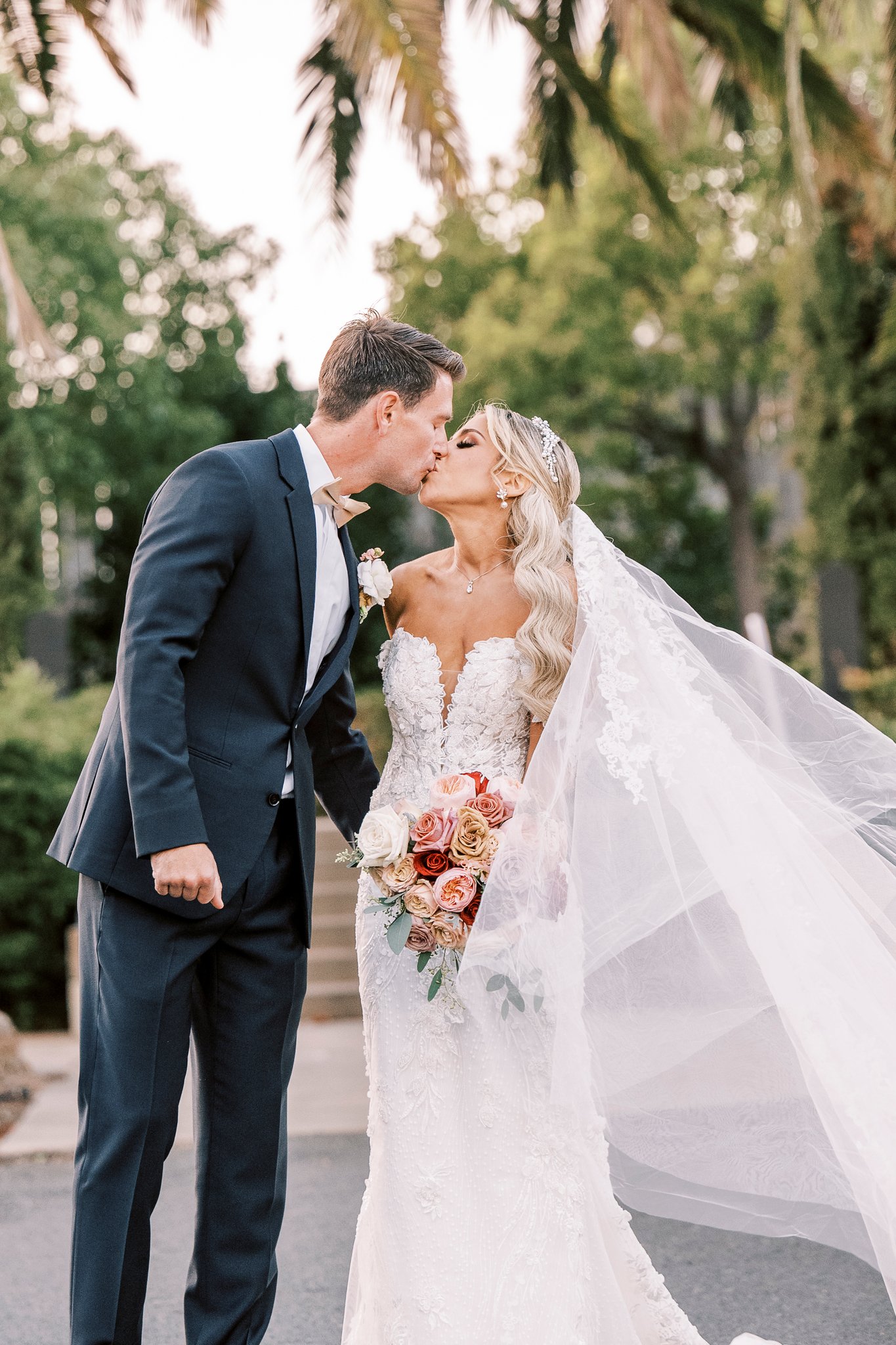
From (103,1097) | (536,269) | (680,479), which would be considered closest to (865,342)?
(536,269)

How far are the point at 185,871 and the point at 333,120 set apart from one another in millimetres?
6946

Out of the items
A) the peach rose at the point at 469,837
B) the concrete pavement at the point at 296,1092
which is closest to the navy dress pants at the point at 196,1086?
the peach rose at the point at 469,837

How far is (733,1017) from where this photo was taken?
2.96 m

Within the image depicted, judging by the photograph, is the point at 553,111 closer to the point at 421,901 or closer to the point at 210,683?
the point at 210,683

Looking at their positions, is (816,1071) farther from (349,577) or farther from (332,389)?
(332,389)

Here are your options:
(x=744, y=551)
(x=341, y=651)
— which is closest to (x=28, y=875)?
(x=341, y=651)

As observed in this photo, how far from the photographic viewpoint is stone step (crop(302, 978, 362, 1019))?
8164 mm

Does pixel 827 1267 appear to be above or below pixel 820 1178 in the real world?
below

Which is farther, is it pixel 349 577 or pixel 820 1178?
pixel 349 577

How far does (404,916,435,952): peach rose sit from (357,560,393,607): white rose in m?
0.94

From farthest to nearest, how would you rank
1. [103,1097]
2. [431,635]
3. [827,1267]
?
[827,1267]
[431,635]
[103,1097]

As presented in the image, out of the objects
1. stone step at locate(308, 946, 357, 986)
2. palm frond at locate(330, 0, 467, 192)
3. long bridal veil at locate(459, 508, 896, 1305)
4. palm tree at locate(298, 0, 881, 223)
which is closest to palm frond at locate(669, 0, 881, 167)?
palm tree at locate(298, 0, 881, 223)

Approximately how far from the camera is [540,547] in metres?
3.40

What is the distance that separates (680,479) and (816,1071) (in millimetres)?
21951
